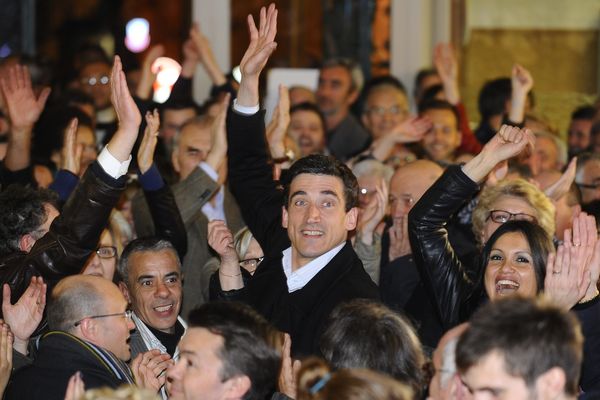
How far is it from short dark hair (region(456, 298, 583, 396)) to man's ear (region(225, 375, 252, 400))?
0.74m

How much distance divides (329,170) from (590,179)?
2.68 m

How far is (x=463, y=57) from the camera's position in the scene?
478 inches

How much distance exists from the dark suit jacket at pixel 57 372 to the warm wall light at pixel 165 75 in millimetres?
4863

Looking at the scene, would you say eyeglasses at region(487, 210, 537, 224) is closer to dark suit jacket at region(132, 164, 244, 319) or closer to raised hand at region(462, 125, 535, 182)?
raised hand at region(462, 125, 535, 182)

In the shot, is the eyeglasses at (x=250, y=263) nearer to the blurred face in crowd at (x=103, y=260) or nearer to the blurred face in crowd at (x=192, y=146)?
the blurred face in crowd at (x=103, y=260)

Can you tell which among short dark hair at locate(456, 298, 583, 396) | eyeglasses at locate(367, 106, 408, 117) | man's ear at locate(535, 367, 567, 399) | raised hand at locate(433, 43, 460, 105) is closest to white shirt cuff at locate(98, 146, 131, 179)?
short dark hair at locate(456, 298, 583, 396)

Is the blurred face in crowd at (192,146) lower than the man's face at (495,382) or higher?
higher

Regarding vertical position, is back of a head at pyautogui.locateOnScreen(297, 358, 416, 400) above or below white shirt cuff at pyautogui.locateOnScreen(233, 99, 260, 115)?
below

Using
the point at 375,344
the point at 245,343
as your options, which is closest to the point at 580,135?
the point at 375,344

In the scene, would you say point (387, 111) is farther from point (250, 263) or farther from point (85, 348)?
point (85, 348)

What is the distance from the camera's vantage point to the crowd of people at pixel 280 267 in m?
4.01

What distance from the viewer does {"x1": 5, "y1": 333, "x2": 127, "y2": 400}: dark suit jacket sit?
4656 millimetres

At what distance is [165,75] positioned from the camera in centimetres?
974

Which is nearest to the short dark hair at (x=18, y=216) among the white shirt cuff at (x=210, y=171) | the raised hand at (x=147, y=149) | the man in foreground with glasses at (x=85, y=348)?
the man in foreground with glasses at (x=85, y=348)
